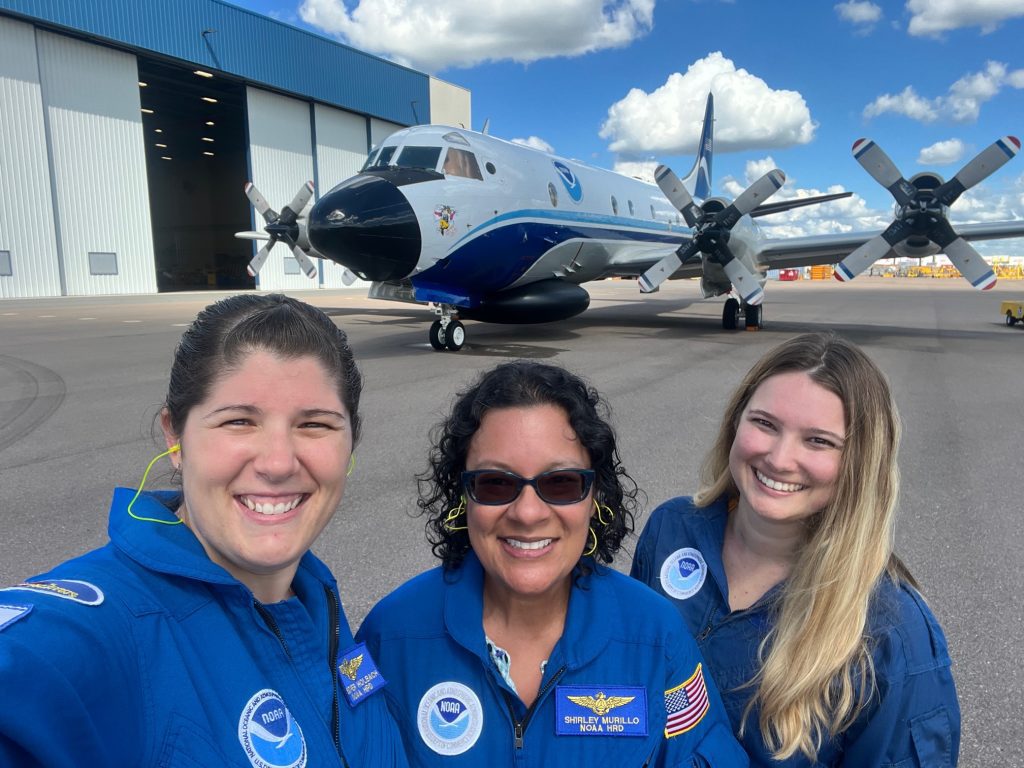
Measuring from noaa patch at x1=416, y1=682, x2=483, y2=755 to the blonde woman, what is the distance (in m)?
0.76

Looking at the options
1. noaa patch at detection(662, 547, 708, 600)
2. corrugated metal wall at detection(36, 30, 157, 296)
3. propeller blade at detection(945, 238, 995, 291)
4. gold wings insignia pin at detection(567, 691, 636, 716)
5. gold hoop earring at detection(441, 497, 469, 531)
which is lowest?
gold wings insignia pin at detection(567, 691, 636, 716)

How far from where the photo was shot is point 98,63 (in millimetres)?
25375

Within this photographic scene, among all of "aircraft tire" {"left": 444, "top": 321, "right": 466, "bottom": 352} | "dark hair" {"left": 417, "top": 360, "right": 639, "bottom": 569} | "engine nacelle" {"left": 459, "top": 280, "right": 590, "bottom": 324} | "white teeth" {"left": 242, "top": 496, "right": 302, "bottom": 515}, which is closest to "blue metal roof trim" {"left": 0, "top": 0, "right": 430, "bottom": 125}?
"engine nacelle" {"left": 459, "top": 280, "right": 590, "bottom": 324}

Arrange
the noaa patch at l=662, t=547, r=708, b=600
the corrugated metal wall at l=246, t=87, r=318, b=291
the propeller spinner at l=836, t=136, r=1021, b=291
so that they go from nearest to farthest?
the noaa patch at l=662, t=547, r=708, b=600 → the propeller spinner at l=836, t=136, r=1021, b=291 → the corrugated metal wall at l=246, t=87, r=318, b=291

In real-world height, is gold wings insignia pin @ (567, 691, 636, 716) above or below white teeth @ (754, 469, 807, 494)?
below

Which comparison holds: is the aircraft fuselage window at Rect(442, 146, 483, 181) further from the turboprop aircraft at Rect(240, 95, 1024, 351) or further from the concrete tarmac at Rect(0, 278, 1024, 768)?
the concrete tarmac at Rect(0, 278, 1024, 768)

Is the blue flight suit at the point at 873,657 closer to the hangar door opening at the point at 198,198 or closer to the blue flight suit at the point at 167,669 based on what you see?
the blue flight suit at the point at 167,669

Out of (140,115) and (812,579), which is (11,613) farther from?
(140,115)

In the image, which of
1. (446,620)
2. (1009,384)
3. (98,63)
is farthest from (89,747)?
(98,63)

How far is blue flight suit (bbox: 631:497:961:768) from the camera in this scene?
60.5 inches

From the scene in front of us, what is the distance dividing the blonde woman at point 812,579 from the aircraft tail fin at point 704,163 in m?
24.4

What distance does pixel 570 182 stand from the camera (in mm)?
13914

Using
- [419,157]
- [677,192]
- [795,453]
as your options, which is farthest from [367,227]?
[795,453]

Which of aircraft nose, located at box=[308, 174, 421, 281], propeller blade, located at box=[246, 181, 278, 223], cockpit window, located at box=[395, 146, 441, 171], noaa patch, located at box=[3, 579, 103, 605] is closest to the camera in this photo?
noaa patch, located at box=[3, 579, 103, 605]
